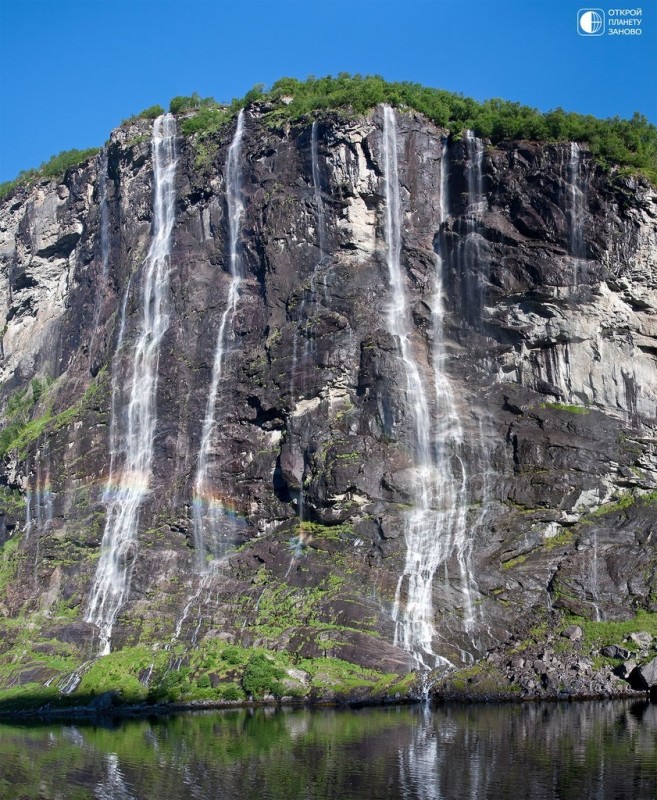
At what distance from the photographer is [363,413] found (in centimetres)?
5794

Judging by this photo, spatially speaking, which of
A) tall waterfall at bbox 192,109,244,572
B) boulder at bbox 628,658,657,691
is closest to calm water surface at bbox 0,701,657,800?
boulder at bbox 628,658,657,691

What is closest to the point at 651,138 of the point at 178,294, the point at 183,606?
the point at 178,294

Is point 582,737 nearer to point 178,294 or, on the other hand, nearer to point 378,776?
point 378,776

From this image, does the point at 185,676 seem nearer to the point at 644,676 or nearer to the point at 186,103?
the point at 644,676

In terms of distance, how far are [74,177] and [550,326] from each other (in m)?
41.5

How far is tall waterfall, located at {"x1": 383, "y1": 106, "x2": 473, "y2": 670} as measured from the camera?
50156 millimetres

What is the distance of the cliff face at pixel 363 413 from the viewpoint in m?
51.9

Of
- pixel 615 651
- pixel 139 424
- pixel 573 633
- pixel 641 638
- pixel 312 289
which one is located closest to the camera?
pixel 615 651

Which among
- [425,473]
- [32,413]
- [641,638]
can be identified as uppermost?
[32,413]


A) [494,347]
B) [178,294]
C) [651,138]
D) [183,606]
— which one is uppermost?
[651,138]

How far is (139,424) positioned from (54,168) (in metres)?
30.9

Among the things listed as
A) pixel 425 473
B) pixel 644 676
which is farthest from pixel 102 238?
pixel 644 676

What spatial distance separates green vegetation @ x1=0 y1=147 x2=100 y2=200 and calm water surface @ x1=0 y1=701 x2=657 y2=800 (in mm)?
51179

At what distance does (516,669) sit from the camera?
45.9 m
